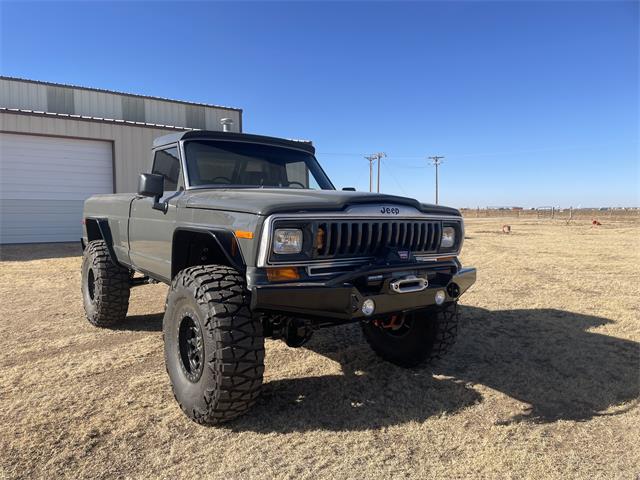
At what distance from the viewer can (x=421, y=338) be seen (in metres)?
3.96

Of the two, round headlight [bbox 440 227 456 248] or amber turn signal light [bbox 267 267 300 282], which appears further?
round headlight [bbox 440 227 456 248]

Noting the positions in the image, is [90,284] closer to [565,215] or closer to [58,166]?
[58,166]

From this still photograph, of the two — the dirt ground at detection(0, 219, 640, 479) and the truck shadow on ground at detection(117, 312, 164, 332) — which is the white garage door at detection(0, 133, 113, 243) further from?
the truck shadow on ground at detection(117, 312, 164, 332)

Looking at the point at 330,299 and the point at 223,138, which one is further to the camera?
the point at 223,138

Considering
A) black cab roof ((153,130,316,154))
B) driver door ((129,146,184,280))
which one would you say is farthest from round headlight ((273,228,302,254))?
black cab roof ((153,130,316,154))

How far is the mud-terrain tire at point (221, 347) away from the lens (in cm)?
277

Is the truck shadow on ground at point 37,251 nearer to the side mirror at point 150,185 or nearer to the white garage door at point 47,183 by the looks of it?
the white garage door at point 47,183

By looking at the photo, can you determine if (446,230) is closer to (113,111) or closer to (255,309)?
(255,309)

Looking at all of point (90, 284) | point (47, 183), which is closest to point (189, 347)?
point (90, 284)

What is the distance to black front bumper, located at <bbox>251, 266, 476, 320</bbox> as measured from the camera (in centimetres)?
261

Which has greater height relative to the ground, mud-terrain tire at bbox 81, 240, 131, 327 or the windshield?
the windshield

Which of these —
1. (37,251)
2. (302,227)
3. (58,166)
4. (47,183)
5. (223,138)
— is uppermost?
(58,166)

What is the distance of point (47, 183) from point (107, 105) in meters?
7.87

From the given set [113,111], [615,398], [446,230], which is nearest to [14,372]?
[446,230]
